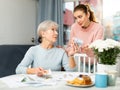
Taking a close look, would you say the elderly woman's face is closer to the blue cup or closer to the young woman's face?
the young woman's face

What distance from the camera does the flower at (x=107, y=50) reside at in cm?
152

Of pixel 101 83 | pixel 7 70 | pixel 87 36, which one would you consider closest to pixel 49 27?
pixel 87 36

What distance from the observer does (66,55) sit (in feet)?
7.25

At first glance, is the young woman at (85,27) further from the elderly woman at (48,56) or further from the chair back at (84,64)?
the elderly woman at (48,56)

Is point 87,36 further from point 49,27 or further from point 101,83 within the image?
point 101,83

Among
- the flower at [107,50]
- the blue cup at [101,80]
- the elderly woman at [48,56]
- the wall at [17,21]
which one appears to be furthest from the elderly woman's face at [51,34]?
the wall at [17,21]

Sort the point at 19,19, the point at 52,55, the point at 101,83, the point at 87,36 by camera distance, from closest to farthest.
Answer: the point at 101,83, the point at 52,55, the point at 87,36, the point at 19,19

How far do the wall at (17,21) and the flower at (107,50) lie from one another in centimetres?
224

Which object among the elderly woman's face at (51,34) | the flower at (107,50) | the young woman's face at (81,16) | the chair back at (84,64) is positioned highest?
the young woman's face at (81,16)

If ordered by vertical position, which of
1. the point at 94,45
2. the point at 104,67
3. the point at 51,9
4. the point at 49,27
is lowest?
the point at 104,67

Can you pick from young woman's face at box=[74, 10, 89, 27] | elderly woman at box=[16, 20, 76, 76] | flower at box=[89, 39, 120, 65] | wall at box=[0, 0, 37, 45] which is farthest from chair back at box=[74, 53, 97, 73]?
wall at box=[0, 0, 37, 45]

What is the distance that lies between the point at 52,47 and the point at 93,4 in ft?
5.36

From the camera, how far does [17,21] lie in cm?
384

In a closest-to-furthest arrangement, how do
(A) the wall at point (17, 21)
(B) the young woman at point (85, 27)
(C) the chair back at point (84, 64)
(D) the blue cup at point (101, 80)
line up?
(D) the blue cup at point (101, 80)
(C) the chair back at point (84, 64)
(B) the young woman at point (85, 27)
(A) the wall at point (17, 21)
